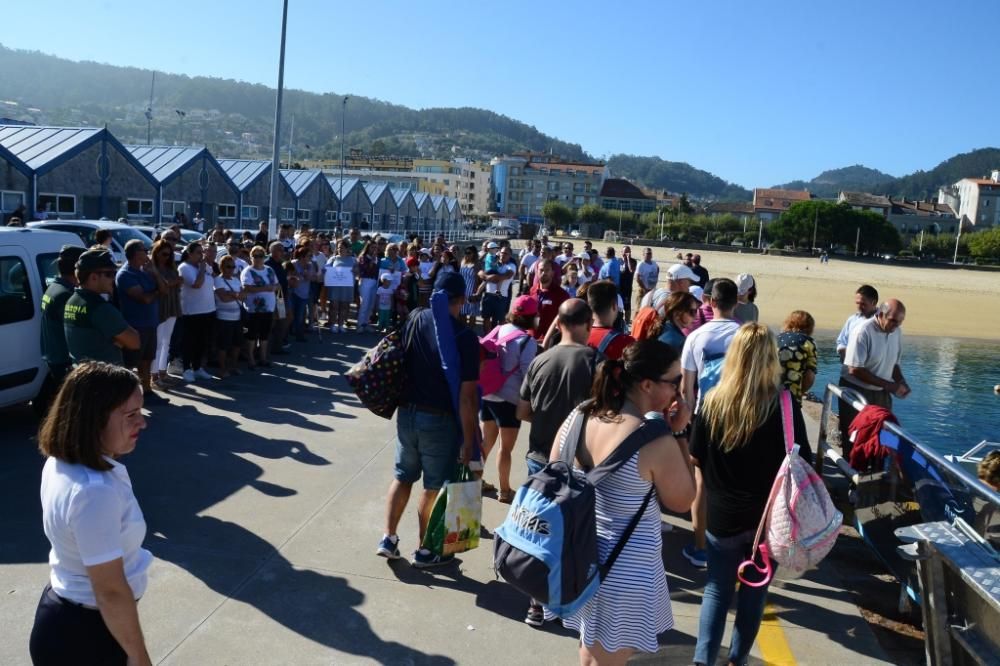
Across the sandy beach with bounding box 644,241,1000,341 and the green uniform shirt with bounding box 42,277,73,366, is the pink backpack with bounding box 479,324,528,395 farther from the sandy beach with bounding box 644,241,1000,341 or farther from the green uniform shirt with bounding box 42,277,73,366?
the sandy beach with bounding box 644,241,1000,341

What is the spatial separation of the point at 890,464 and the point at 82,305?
5981 mm

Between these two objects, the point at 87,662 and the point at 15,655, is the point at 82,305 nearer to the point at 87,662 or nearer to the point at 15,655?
the point at 15,655

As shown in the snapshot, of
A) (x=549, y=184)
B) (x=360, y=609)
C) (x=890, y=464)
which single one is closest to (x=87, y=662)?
(x=360, y=609)

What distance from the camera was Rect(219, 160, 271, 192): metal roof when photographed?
3709cm

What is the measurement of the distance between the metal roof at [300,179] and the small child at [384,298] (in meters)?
28.9

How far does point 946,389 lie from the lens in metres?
16.6

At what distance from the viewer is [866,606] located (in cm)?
524

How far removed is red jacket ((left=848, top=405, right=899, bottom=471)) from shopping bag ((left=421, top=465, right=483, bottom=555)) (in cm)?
288

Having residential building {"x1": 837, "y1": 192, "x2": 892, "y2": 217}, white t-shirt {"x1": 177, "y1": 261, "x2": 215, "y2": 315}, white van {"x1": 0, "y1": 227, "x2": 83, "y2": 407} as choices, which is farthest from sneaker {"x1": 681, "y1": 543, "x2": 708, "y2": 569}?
residential building {"x1": 837, "y1": 192, "x2": 892, "y2": 217}

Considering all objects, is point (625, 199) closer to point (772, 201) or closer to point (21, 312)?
point (772, 201)

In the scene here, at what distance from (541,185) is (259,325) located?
165169mm

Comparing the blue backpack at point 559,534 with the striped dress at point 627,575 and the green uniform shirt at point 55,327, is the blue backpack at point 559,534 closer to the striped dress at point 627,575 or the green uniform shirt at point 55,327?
the striped dress at point 627,575

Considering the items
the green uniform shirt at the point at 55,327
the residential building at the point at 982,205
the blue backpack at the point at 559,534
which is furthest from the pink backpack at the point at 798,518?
the residential building at the point at 982,205

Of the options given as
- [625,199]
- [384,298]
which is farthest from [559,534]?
[625,199]
